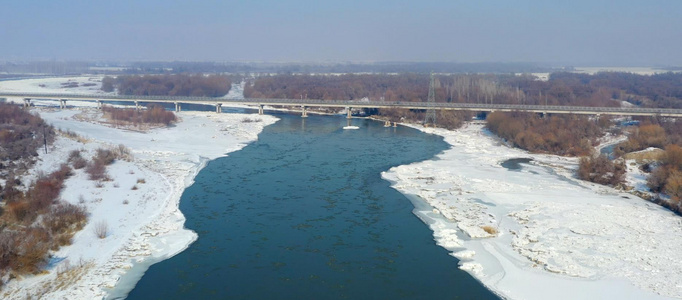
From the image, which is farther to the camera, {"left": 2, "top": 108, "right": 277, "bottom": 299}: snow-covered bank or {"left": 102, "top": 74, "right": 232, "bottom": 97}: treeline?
{"left": 102, "top": 74, "right": 232, "bottom": 97}: treeline

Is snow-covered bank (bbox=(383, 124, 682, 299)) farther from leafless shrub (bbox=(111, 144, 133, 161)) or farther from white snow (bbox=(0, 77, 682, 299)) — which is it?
leafless shrub (bbox=(111, 144, 133, 161))

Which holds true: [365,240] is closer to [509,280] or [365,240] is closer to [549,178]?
[509,280]

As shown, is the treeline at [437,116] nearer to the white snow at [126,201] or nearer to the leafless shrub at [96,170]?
the white snow at [126,201]

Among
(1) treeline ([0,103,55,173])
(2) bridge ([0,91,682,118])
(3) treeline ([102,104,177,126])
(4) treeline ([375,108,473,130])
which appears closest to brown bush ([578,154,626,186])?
(4) treeline ([375,108,473,130])

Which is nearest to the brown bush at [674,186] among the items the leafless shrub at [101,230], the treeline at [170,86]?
the leafless shrub at [101,230]

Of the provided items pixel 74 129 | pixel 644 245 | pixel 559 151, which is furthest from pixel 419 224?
pixel 74 129

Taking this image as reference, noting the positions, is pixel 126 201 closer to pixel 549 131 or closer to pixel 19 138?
pixel 19 138
